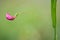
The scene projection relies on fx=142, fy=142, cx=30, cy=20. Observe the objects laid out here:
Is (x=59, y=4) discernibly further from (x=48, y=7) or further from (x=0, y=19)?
(x=0, y=19)

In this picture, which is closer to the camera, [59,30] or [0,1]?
[59,30]

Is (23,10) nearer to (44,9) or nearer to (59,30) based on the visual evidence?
(44,9)

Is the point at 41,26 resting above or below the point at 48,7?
below

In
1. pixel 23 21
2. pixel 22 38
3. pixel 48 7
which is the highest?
pixel 48 7

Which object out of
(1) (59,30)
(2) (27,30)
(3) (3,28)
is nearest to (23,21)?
(2) (27,30)

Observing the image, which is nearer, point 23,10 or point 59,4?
point 59,4

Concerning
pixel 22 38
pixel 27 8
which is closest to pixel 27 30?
pixel 22 38
